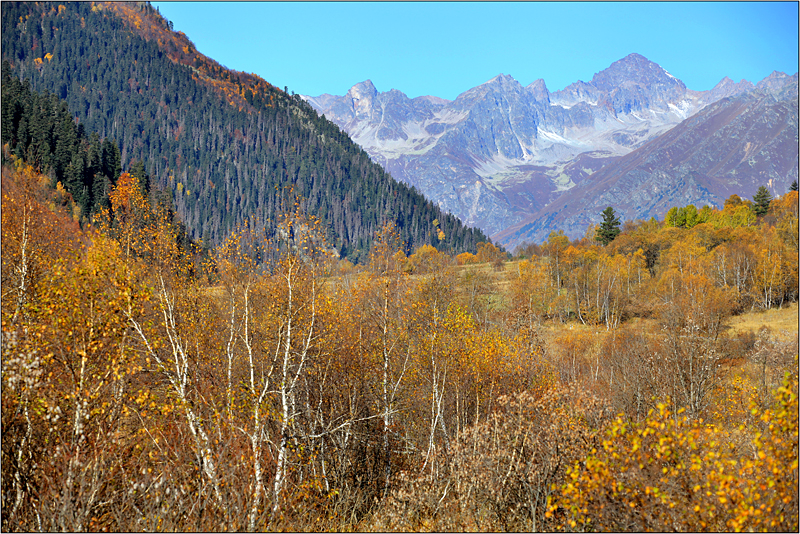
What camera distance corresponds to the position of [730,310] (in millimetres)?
81500

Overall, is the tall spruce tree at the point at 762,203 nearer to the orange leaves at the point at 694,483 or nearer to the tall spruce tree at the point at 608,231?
the tall spruce tree at the point at 608,231

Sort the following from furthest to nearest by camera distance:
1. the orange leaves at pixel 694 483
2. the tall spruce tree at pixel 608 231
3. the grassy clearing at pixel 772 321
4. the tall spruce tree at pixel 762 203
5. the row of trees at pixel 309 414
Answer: the tall spruce tree at pixel 762 203 < the tall spruce tree at pixel 608 231 < the grassy clearing at pixel 772 321 < the row of trees at pixel 309 414 < the orange leaves at pixel 694 483

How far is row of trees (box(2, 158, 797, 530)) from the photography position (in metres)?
12.1

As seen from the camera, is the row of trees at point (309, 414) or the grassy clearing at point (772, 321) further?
the grassy clearing at point (772, 321)

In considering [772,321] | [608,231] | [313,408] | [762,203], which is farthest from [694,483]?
[762,203]

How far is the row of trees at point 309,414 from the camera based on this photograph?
1212 centimetres

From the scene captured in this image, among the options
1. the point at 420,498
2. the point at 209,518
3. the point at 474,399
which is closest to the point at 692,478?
the point at 420,498

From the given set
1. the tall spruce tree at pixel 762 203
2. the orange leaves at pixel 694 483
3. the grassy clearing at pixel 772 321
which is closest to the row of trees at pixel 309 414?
the orange leaves at pixel 694 483

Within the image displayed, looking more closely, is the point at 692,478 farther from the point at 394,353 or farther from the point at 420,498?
the point at 394,353

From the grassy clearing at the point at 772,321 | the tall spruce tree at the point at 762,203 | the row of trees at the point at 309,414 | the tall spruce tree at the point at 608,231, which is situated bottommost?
the row of trees at the point at 309,414

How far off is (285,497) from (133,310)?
26.3 feet

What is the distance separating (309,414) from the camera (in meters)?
19.3

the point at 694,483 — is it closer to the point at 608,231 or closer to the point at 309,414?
the point at 309,414

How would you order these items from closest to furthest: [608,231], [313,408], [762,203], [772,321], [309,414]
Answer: [309,414] → [313,408] → [772,321] → [608,231] → [762,203]
